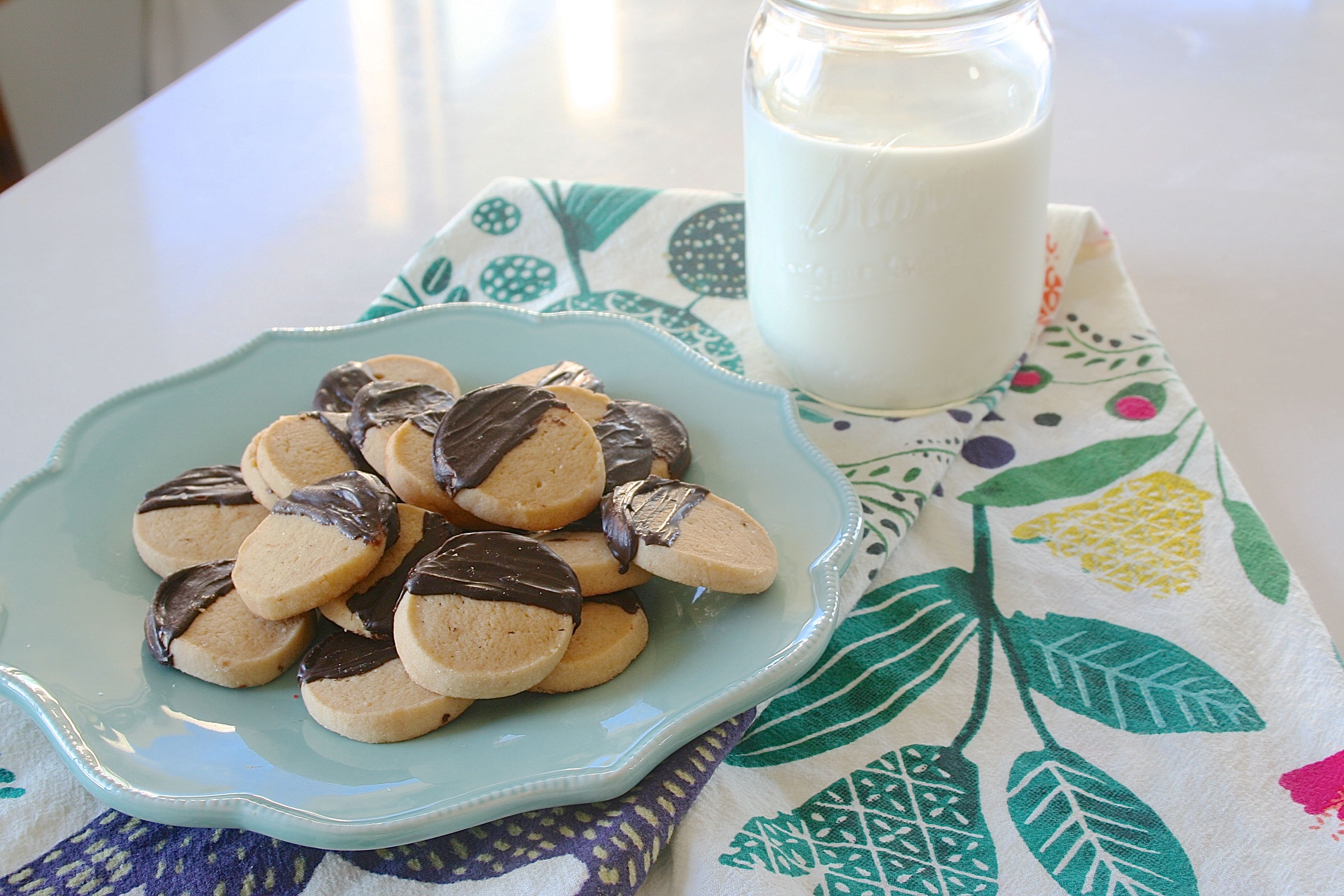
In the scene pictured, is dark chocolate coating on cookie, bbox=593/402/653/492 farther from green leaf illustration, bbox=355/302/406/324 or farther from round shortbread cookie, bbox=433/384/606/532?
green leaf illustration, bbox=355/302/406/324

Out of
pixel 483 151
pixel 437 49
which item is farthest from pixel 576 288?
pixel 437 49

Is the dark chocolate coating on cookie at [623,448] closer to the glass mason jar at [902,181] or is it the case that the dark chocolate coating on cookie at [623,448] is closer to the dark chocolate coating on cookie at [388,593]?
the dark chocolate coating on cookie at [388,593]

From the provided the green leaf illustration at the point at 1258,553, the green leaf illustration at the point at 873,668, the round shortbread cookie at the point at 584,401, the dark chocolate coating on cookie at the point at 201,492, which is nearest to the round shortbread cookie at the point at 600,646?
the green leaf illustration at the point at 873,668

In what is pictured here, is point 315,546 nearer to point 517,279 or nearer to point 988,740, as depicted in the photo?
point 988,740

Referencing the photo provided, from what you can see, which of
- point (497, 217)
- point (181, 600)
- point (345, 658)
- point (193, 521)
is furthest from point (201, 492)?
point (497, 217)

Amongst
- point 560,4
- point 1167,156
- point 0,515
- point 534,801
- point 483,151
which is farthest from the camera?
point 560,4

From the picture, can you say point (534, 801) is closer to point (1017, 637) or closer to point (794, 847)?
point (794, 847)
